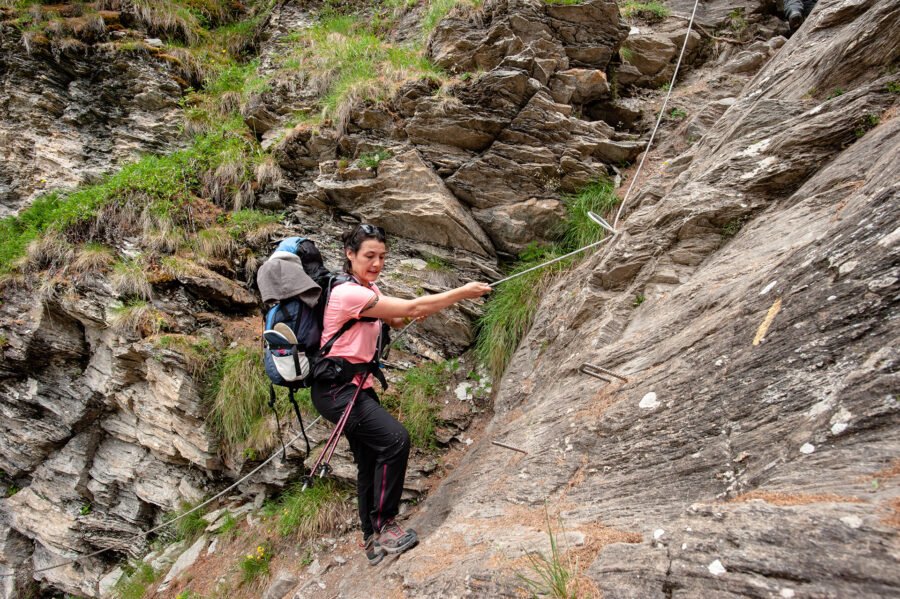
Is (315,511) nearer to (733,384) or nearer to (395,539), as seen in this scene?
(395,539)

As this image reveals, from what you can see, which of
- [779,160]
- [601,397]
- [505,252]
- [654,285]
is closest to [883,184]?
[779,160]

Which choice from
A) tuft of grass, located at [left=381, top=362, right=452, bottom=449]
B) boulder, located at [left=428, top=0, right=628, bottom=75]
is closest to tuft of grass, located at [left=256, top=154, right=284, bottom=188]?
boulder, located at [left=428, top=0, right=628, bottom=75]

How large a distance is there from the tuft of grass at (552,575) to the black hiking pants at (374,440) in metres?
1.63

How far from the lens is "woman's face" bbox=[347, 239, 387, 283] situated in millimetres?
4340

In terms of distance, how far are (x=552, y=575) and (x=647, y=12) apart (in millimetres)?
9896

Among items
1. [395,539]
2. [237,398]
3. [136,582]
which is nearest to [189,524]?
[136,582]

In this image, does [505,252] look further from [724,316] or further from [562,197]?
[724,316]

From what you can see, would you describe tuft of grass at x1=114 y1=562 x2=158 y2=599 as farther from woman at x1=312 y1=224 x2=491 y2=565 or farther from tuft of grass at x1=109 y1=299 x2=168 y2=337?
woman at x1=312 y1=224 x2=491 y2=565

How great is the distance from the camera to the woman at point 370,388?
4.12 metres

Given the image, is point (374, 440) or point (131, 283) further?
point (131, 283)

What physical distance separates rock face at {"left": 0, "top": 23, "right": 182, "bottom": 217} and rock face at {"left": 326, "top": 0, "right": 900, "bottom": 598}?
29.8ft

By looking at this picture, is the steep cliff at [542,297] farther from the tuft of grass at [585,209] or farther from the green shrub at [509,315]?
the green shrub at [509,315]

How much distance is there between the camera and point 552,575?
2.79 meters

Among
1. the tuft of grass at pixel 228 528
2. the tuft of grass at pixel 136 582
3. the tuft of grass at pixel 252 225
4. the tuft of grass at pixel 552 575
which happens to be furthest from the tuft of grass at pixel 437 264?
the tuft of grass at pixel 136 582
